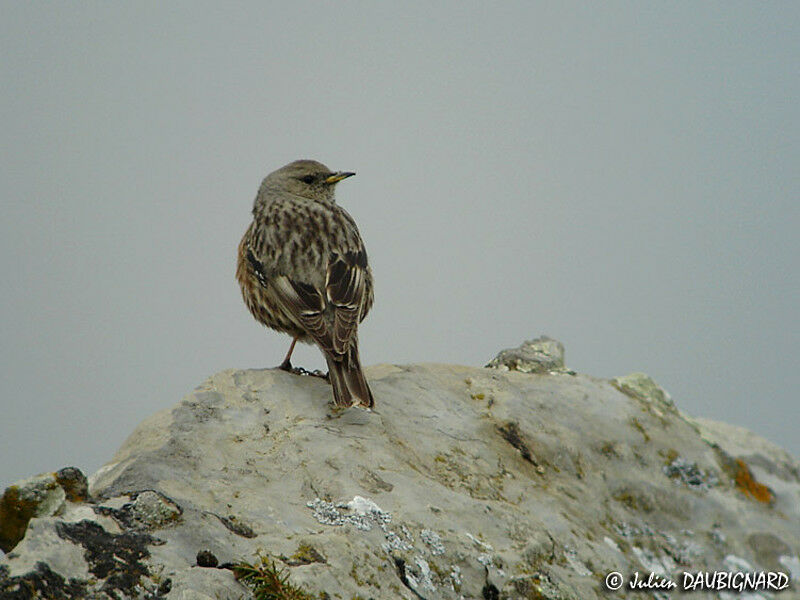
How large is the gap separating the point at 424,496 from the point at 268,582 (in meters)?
1.54

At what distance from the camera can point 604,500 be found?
22.1 feet

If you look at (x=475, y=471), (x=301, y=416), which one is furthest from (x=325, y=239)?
(x=475, y=471)

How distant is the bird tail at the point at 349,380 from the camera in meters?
6.66

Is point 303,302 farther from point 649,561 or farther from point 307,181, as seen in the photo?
point 649,561

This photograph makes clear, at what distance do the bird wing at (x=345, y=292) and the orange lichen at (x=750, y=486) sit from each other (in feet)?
11.3

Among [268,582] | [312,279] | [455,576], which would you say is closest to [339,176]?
[312,279]

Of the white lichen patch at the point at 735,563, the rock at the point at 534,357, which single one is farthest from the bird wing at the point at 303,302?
the white lichen patch at the point at 735,563

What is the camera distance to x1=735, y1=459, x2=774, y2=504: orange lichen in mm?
7527

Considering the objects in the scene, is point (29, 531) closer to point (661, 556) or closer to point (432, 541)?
point (432, 541)

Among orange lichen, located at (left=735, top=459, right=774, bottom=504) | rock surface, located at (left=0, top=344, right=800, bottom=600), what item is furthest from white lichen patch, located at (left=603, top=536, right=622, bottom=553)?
orange lichen, located at (left=735, top=459, right=774, bottom=504)

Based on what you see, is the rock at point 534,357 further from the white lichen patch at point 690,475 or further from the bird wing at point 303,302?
the bird wing at point 303,302

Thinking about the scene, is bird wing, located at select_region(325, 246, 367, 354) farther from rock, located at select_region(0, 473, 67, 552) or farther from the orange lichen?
the orange lichen

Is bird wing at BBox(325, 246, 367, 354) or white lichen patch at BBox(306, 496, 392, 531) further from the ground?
bird wing at BBox(325, 246, 367, 354)
